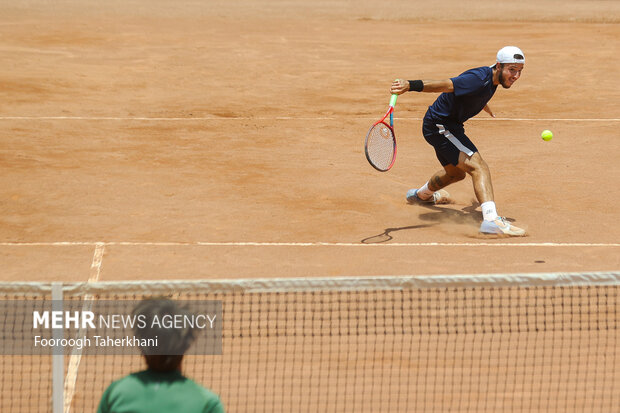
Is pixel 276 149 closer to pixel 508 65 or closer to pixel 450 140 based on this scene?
pixel 450 140

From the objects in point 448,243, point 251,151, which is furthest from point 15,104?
point 448,243

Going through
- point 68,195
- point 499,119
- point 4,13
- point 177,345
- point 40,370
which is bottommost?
point 40,370

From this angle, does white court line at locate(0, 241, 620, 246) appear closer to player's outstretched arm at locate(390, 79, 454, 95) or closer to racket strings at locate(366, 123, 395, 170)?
racket strings at locate(366, 123, 395, 170)

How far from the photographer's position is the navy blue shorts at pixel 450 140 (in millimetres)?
10695

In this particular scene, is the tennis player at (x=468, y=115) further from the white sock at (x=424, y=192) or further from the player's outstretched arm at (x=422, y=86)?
the white sock at (x=424, y=192)

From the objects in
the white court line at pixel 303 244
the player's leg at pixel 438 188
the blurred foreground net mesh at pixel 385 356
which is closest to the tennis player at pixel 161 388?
the blurred foreground net mesh at pixel 385 356

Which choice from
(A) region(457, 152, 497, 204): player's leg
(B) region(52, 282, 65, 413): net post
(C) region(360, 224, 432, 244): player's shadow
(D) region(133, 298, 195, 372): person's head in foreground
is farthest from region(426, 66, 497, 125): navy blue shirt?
(D) region(133, 298, 195, 372): person's head in foreground

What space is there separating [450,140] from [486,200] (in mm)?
841

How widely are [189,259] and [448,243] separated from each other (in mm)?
2892

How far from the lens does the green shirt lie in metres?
3.98

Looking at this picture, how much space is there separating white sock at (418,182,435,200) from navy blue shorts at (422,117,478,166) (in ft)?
2.49

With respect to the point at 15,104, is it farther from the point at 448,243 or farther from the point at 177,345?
the point at 177,345

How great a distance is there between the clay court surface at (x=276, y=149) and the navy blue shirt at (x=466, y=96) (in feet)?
4.38

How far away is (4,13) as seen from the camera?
27.8 m
